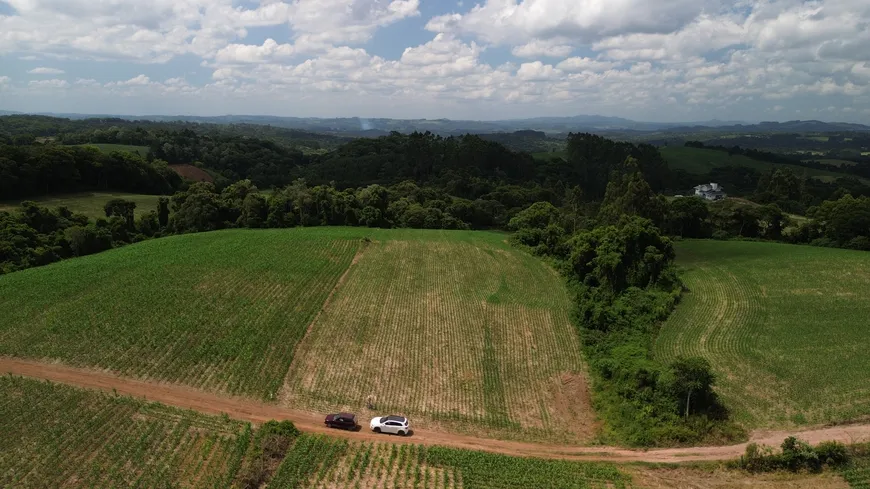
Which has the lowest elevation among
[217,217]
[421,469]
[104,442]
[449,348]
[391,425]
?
[421,469]

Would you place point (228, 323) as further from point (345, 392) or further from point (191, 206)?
point (191, 206)

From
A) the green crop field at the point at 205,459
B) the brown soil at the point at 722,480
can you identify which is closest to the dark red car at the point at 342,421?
the green crop field at the point at 205,459

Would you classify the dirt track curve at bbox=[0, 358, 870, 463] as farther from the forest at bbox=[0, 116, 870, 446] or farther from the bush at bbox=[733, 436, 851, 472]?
the forest at bbox=[0, 116, 870, 446]

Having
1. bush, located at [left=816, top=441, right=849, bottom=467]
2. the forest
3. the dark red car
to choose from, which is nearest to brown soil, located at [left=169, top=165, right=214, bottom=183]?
the forest

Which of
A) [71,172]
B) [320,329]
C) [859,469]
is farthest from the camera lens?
[71,172]

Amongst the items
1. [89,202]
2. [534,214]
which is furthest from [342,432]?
[89,202]

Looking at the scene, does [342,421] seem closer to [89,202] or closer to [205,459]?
[205,459]
